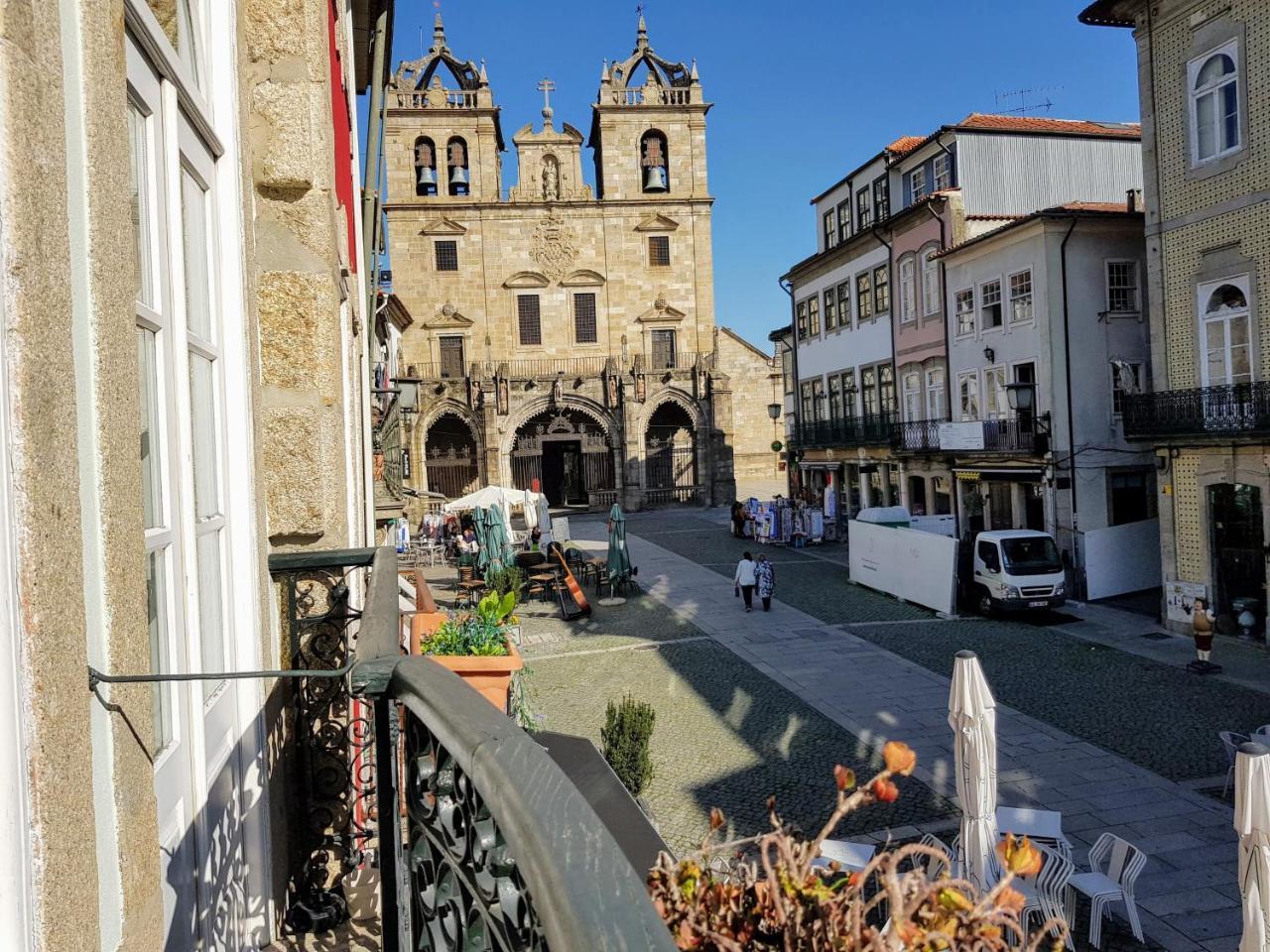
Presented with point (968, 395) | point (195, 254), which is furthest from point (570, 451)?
point (195, 254)

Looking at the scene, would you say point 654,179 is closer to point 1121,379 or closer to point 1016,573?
point 1121,379

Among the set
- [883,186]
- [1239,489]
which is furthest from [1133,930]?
[883,186]

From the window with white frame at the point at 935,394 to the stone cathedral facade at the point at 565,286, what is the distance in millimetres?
17109

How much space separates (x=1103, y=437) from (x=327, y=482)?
22115 mm

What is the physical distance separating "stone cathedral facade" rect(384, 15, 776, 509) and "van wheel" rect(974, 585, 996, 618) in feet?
84.9

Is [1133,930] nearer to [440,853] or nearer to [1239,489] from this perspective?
[440,853]

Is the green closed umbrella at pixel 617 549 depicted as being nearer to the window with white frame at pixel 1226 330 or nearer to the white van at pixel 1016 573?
the white van at pixel 1016 573

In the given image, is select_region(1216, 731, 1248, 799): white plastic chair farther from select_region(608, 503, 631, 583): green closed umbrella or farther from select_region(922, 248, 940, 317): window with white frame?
select_region(922, 248, 940, 317): window with white frame

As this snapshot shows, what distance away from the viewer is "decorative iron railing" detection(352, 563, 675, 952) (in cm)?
112

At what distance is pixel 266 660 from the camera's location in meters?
4.09

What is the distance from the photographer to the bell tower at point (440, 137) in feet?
151

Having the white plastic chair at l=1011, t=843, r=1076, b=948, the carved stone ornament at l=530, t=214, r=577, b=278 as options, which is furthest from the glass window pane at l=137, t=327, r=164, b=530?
the carved stone ornament at l=530, t=214, r=577, b=278

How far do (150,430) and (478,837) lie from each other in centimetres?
173

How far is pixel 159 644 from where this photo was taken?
2705mm
